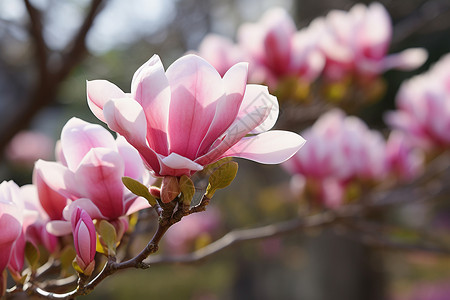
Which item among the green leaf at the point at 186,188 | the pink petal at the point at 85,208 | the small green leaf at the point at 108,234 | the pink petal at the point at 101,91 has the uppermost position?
the pink petal at the point at 101,91

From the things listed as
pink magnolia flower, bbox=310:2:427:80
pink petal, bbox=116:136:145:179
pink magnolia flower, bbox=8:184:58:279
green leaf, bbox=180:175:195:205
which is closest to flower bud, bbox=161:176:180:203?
green leaf, bbox=180:175:195:205

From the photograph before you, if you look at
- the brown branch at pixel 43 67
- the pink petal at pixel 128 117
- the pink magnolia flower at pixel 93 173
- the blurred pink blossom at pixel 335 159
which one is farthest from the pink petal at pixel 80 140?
the blurred pink blossom at pixel 335 159

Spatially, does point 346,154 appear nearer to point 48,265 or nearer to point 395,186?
point 395,186

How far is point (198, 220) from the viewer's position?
124 inches

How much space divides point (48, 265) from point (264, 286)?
330cm

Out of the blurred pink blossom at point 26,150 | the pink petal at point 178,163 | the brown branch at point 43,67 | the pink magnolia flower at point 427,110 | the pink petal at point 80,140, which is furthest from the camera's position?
the blurred pink blossom at point 26,150

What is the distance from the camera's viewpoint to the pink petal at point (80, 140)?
22.3 inches

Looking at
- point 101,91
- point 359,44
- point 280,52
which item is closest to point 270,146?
point 101,91

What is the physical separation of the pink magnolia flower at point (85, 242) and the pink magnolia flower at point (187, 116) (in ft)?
0.29

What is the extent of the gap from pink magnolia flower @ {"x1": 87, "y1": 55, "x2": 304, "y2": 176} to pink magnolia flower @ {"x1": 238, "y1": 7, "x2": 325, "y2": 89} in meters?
0.73

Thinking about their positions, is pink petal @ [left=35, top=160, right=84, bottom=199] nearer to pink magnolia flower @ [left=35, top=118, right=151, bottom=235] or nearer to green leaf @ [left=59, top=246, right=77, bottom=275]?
pink magnolia flower @ [left=35, top=118, right=151, bottom=235]

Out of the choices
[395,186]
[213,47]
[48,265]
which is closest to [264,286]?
[395,186]

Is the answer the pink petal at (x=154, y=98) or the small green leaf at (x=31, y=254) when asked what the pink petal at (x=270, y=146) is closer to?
the pink petal at (x=154, y=98)

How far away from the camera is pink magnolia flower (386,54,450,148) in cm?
133
